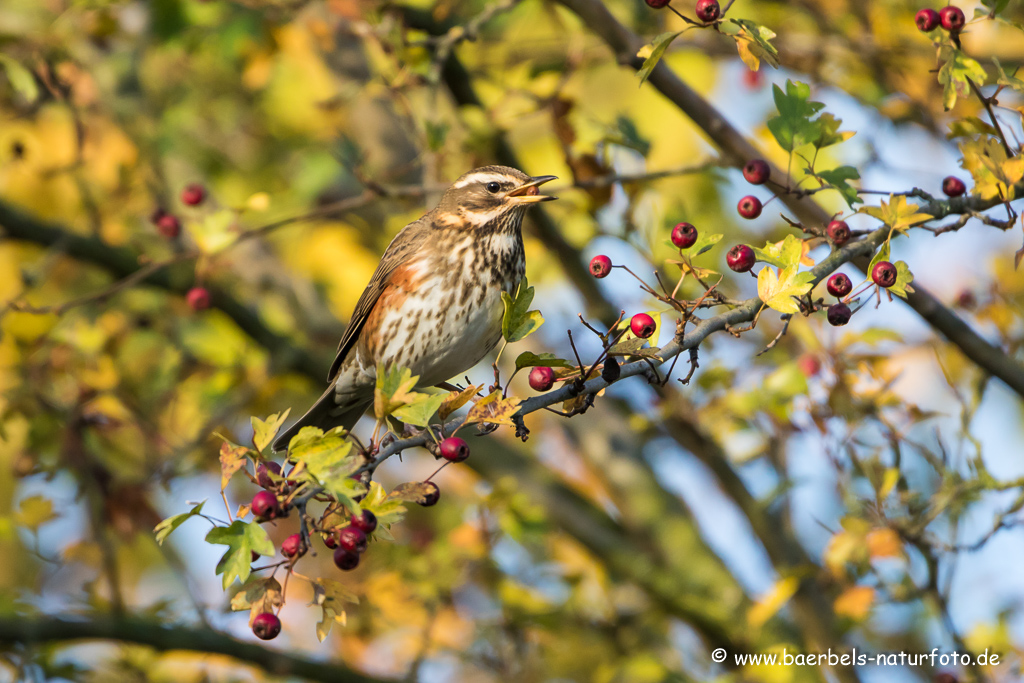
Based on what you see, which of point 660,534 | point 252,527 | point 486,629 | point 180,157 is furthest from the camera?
point 180,157

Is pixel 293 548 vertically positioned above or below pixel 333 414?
below

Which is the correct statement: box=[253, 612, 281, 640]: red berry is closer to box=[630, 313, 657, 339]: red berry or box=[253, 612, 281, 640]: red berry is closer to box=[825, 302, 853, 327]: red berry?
box=[630, 313, 657, 339]: red berry

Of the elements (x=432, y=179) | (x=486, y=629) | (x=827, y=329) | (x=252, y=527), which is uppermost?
(x=432, y=179)

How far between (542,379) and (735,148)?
1777 millimetres

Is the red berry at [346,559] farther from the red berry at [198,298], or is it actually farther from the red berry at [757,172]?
the red berry at [198,298]

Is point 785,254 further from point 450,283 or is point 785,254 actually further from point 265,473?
point 450,283

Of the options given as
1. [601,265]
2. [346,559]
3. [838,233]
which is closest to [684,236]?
[601,265]

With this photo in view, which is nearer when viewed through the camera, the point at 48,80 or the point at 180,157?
the point at 48,80

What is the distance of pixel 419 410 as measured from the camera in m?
2.41

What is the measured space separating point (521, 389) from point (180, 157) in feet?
9.81

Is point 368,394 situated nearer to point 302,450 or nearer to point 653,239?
point 653,239

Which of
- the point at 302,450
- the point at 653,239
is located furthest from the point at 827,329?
the point at 302,450

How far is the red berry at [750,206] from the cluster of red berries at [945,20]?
0.71 m

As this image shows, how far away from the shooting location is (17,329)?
211 inches
